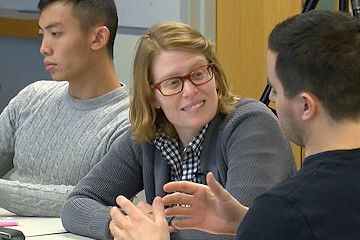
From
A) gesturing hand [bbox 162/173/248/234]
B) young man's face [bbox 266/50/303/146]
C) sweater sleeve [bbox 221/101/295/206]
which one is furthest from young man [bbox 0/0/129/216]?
young man's face [bbox 266/50/303/146]

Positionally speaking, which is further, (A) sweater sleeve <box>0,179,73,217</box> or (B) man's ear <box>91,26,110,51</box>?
(B) man's ear <box>91,26,110,51</box>

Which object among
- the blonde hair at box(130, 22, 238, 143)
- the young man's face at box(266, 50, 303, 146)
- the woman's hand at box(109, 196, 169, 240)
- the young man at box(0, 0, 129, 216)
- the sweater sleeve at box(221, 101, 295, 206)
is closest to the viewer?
the young man's face at box(266, 50, 303, 146)

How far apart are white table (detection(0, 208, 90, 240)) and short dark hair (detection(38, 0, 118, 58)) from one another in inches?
28.5

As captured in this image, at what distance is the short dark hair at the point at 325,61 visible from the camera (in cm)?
126

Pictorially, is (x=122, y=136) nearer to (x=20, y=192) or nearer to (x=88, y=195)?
(x=88, y=195)

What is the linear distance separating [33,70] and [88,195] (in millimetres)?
2069

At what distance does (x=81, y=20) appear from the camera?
263 centimetres

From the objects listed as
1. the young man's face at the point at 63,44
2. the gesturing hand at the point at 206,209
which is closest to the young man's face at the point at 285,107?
the gesturing hand at the point at 206,209

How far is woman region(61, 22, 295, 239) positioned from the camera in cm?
195

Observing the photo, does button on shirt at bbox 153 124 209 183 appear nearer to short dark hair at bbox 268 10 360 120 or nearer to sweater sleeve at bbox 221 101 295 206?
sweater sleeve at bbox 221 101 295 206

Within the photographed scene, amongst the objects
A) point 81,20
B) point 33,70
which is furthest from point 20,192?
point 33,70

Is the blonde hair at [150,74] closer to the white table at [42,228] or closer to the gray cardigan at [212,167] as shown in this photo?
the gray cardigan at [212,167]

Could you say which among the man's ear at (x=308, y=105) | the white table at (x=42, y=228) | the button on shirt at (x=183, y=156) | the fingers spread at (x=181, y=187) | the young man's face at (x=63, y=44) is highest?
the man's ear at (x=308, y=105)

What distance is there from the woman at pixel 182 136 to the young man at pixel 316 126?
61 centimetres
